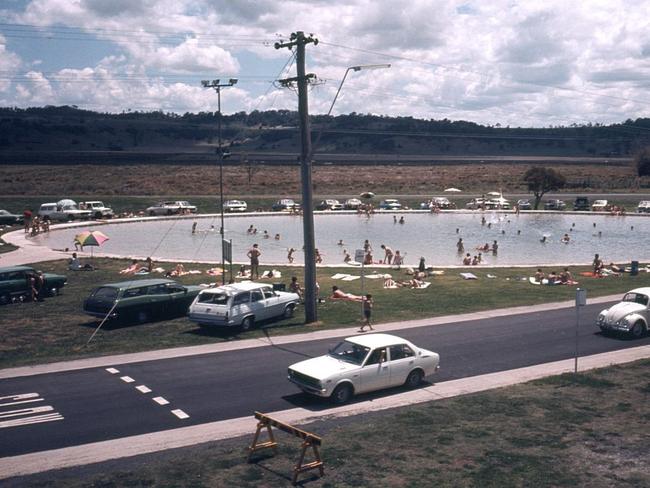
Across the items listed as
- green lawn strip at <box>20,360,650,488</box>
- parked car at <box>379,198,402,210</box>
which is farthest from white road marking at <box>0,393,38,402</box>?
parked car at <box>379,198,402,210</box>

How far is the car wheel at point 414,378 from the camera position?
17.0 meters

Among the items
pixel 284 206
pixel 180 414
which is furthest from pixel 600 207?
pixel 180 414

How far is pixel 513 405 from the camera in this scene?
605 inches

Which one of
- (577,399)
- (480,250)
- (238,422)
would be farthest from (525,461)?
(480,250)

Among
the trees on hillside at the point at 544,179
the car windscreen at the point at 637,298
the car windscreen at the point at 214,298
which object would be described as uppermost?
the trees on hillside at the point at 544,179

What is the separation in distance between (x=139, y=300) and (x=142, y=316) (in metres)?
0.63

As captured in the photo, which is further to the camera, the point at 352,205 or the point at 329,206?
the point at 352,205

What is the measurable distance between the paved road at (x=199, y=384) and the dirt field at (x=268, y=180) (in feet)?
238

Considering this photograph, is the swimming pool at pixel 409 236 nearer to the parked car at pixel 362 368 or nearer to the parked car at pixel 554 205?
the parked car at pixel 554 205

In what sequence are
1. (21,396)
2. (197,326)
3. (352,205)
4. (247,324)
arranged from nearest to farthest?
1. (21,396)
2. (247,324)
3. (197,326)
4. (352,205)

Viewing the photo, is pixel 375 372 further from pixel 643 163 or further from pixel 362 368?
pixel 643 163

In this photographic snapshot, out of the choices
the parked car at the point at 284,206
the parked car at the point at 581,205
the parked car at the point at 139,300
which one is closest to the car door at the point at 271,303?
the parked car at the point at 139,300

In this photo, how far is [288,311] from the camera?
2503 cm

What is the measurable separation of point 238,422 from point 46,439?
3.75 metres
